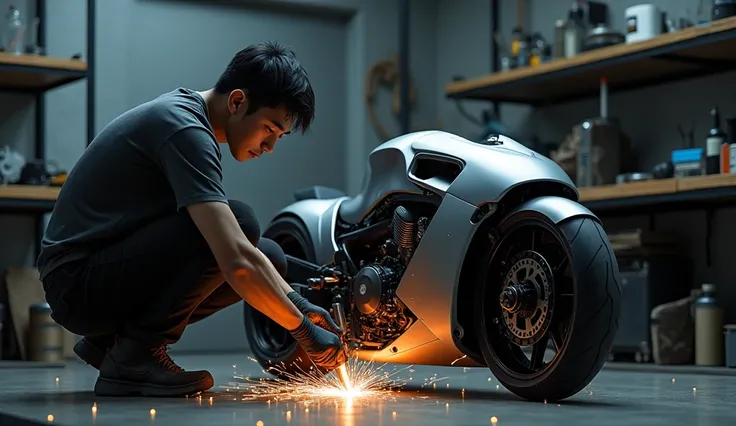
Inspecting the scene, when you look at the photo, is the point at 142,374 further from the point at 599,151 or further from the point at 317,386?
the point at 599,151

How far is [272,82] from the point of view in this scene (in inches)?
97.1

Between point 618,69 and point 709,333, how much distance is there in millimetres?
1314

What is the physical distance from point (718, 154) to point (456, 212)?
214cm

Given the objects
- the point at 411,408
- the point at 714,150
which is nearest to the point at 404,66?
the point at 714,150

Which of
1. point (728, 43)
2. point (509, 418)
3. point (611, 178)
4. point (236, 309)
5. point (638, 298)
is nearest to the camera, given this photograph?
point (509, 418)

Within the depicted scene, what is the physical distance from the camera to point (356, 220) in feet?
10.2

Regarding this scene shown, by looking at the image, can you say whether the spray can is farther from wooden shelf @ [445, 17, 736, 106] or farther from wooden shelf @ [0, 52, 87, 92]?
wooden shelf @ [0, 52, 87, 92]

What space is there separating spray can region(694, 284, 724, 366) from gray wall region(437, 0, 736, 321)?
0.36 m

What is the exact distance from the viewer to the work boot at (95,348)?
2656 mm

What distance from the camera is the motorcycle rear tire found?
10.6 feet

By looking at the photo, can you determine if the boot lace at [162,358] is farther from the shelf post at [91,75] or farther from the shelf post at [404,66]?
the shelf post at [404,66]

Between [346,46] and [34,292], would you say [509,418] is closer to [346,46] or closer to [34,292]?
[34,292]

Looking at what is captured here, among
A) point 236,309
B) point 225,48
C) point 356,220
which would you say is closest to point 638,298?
point 356,220

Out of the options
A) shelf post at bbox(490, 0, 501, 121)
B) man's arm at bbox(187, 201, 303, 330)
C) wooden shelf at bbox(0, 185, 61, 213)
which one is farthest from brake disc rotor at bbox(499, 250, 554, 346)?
shelf post at bbox(490, 0, 501, 121)
